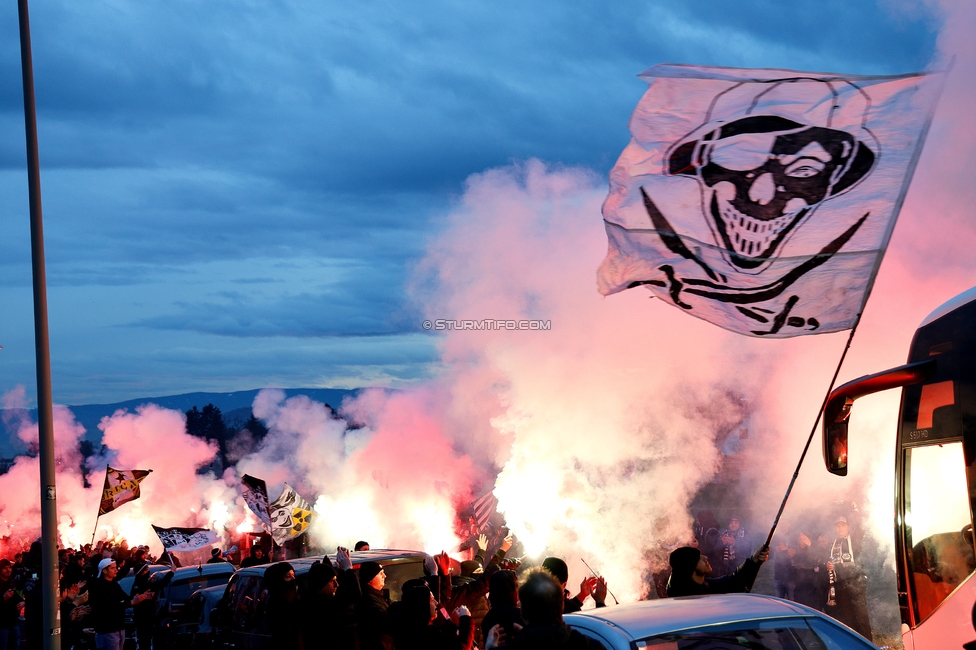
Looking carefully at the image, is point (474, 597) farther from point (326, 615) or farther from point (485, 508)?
point (485, 508)

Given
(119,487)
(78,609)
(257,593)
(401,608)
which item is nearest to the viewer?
(401,608)

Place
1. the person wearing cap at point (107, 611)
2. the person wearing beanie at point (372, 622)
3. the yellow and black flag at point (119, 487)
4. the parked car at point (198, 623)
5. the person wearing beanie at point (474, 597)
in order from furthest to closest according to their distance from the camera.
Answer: the yellow and black flag at point (119, 487) < the person wearing cap at point (107, 611) < the parked car at point (198, 623) < the person wearing beanie at point (474, 597) < the person wearing beanie at point (372, 622)

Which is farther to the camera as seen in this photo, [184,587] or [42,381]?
[184,587]

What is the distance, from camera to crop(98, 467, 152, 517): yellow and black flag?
24.0m

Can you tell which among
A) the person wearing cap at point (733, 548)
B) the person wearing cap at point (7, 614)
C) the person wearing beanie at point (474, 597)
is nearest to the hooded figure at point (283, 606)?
the person wearing beanie at point (474, 597)

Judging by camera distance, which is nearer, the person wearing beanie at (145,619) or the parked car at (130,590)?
the person wearing beanie at (145,619)

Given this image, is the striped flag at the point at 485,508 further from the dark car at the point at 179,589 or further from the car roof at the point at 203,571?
the dark car at the point at 179,589

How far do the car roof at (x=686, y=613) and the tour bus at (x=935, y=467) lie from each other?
2.22 metres

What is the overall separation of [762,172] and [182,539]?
56.2 ft

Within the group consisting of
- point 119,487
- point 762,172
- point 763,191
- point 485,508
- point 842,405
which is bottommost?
point 842,405

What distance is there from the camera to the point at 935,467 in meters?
7.32

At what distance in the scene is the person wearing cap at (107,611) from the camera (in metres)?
11.7

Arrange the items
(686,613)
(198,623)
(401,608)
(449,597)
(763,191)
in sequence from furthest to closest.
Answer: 1. (198,623)
2. (449,597)
3. (763,191)
4. (401,608)
5. (686,613)

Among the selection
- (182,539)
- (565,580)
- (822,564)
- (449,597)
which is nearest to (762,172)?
(565,580)
